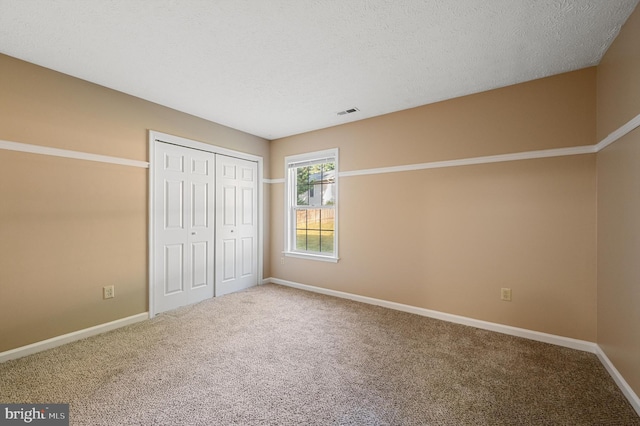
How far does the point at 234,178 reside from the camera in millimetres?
4145

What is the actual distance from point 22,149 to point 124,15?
1571 mm

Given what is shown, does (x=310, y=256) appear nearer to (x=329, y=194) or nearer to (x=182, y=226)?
(x=329, y=194)

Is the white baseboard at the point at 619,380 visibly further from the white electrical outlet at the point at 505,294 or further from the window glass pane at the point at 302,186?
the window glass pane at the point at 302,186

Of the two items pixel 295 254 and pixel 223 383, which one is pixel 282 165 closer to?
pixel 295 254

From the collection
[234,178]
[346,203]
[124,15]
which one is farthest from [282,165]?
[124,15]

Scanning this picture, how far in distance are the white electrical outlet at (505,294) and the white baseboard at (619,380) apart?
2.32 feet

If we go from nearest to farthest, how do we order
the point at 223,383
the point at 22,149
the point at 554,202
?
1. the point at 223,383
2. the point at 22,149
3. the point at 554,202

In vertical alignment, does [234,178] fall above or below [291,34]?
below

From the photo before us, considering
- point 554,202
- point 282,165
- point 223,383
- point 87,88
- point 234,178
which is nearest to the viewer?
point 223,383

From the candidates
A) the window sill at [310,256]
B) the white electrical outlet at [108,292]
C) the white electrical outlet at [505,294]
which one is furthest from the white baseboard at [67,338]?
the white electrical outlet at [505,294]

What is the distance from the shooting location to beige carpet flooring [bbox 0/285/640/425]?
1619mm

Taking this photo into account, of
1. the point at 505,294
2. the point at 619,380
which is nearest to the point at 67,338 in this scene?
the point at 505,294

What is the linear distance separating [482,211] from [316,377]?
2.35m

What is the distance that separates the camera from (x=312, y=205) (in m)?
4.31
